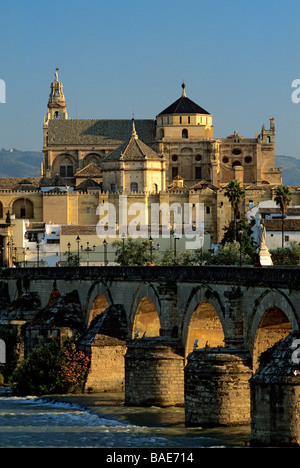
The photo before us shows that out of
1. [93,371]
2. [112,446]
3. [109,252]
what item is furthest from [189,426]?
[109,252]

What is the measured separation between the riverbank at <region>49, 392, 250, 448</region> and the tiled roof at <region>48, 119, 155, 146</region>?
109 meters

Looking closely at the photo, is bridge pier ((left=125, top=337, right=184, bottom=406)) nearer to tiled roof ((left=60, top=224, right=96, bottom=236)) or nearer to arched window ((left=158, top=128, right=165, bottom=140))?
tiled roof ((left=60, top=224, right=96, bottom=236))

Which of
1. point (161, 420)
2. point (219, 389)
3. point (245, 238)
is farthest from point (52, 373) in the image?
point (245, 238)

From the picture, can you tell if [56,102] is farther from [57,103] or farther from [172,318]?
[172,318]

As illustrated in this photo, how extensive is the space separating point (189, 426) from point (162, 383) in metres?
Result: 5.13

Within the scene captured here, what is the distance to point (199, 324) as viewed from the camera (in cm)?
4350

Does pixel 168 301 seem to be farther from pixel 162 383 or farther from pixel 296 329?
pixel 296 329

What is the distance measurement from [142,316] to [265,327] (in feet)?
40.3

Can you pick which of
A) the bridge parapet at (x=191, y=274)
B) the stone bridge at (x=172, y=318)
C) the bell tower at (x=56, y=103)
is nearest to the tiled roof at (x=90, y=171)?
the bell tower at (x=56, y=103)

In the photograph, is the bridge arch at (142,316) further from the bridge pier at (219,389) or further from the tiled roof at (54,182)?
the tiled roof at (54,182)

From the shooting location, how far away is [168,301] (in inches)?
1770

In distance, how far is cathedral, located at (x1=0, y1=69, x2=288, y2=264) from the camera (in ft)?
452
